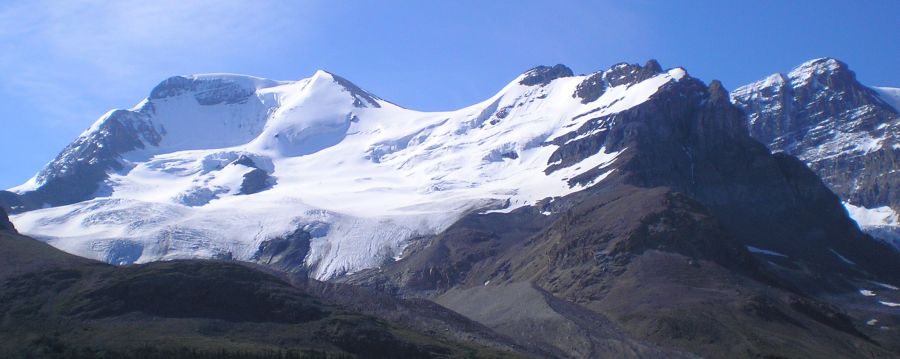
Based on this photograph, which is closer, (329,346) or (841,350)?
(329,346)

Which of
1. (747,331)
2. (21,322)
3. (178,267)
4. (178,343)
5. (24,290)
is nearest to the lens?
(178,343)

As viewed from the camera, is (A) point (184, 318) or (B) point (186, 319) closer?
(B) point (186, 319)

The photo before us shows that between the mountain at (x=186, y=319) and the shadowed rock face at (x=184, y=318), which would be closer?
the mountain at (x=186, y=319)

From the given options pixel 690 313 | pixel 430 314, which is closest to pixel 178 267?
pixel 430 314

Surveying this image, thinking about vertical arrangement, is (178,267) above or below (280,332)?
above

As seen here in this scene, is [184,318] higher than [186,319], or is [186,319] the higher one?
[184,318]

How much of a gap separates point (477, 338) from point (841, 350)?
61.5 meters

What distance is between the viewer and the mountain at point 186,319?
138 meters

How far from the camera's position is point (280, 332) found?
15275 centimetres

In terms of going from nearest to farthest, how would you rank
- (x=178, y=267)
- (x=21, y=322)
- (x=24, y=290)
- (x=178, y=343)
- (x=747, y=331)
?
(x=178, y=343)
(x=21, y=322)
(x=24, y=290)
(x=178, y=267)
(x=747, y=331)

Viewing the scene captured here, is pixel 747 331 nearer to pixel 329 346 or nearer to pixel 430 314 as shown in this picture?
pixel 430 314

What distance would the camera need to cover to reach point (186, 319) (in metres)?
152

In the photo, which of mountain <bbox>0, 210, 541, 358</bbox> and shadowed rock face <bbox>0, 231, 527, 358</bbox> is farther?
shadowed rock face <bbox>0, 231, 527, 358</bbox>

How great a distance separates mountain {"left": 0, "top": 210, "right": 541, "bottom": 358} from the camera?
13762 cm
